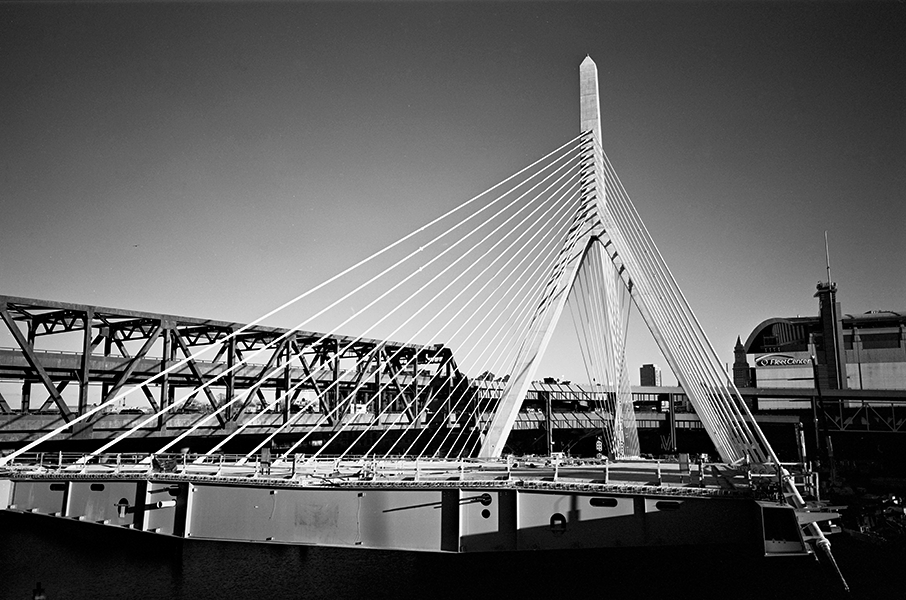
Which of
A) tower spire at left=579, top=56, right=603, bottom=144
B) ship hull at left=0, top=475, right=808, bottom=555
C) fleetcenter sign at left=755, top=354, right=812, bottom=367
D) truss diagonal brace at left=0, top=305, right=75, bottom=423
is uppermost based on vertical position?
tower spire at left=579, top=56, right=603, bottom=144

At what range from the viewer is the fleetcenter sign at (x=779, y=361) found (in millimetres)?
94062

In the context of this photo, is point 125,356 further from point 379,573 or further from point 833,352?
point 833,352

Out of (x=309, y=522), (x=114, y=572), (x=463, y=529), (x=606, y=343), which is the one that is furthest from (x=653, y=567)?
(x=114, y=572)

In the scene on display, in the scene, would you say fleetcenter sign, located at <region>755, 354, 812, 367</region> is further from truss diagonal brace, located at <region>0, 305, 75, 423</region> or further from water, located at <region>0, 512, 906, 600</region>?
truss diagonal brace, located at <region>0, 305, 75, 423</region>

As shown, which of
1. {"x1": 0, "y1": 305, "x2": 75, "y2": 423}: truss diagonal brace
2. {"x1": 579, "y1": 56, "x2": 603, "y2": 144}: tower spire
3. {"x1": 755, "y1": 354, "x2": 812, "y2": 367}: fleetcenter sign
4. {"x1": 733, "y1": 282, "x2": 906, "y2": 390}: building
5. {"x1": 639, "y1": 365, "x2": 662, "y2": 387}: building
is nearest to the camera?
{"x1": 579, "y1": 56, "x2": 603, "y2": 144}: tower spire

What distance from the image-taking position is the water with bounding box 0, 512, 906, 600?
23750 millimetres

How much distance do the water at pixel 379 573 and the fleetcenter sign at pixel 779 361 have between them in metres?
68.6

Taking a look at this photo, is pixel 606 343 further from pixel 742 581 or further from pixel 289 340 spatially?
pixel 289 340

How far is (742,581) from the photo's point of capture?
85.4 ft

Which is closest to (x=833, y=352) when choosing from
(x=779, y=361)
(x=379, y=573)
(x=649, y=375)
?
(x=779, y=361)

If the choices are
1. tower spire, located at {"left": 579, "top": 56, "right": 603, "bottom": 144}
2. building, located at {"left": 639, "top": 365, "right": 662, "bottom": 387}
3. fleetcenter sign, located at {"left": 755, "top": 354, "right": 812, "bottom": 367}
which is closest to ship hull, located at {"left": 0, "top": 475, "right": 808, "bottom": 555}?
tower spire, located at {"left": 579, "top": 56, "right": 603, "bottom": 144}

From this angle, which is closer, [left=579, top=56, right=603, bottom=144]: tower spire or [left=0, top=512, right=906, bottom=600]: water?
[left=0, top=512, right=906, bottom=600]: water

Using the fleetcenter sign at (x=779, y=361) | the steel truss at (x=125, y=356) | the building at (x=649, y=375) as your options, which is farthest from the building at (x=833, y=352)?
the steel truss at (x=125, y=356)

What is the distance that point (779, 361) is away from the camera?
313 ft
